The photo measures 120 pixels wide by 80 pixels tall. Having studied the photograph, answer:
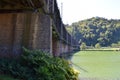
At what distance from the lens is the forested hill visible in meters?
160

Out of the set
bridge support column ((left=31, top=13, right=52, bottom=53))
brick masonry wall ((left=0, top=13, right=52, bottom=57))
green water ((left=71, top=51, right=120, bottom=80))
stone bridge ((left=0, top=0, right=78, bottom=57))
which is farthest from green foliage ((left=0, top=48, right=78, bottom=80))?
green water ((left=71, top=51, right=120, bottom=80))

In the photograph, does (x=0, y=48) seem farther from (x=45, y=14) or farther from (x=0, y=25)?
(x=45, y=14)

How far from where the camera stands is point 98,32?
166 metres

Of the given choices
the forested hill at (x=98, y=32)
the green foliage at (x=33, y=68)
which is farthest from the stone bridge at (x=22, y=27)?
the forested hill at (x=98, y=32)

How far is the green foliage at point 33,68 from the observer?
11578 millimetres

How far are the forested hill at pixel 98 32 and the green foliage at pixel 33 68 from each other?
14082 cm

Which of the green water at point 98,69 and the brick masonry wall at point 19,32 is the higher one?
the brick masonry wall at point 19,32

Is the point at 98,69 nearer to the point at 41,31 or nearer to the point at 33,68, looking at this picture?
the point at 41,31

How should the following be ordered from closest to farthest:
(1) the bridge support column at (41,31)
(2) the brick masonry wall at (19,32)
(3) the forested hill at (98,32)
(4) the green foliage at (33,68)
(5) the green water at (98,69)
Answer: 1. (4) the green foliage at (33,68)
2. (2) the brick masonry wall at (19,32)
3. (1) the bridge support column at (41,31)
4. (5) the green water at (98,69)
5. (3) the forested hill at (98,32)

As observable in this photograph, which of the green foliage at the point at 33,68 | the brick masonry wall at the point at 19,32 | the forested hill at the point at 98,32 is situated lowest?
the green foliage at the point at 33,68

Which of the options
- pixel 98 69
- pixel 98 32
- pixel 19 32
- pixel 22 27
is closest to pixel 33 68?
pixel 19 32

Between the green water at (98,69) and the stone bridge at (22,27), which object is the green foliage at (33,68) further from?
the green water at (98,69)

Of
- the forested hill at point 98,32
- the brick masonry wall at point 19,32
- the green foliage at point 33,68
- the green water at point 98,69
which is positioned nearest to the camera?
the green foliage at point 33,68

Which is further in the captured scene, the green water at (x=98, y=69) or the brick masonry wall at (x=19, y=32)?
the green water at (x=98, y=69)
